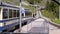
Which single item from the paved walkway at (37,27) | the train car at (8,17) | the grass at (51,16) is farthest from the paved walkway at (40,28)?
the train car at (8,17)

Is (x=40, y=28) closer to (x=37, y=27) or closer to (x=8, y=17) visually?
(x=37, y=27)

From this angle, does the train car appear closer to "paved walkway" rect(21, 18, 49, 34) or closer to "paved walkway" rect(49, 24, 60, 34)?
"paved walkway" rect(21, 18, 49, 34)

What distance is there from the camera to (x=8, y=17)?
4516mm

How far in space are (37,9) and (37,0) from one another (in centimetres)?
23

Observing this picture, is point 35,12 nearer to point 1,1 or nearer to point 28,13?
point 28,13

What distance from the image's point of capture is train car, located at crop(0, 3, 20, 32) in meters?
4.40

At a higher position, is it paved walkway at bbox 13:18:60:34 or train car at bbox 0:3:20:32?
train car at bbox 0:3:20:32

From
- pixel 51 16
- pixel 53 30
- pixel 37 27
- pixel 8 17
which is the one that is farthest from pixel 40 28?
pixel 8 17

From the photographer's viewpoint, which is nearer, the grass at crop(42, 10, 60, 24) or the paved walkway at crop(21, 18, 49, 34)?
the grass at crop(42, 10, 60, 24)

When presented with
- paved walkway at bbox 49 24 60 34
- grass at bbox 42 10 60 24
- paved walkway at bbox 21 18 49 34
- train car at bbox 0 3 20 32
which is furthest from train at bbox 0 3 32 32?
paved walkway at bbox 49 24 60 34

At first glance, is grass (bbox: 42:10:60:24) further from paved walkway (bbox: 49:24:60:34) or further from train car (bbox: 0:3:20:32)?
train car (bbox: 0:3:20:32)

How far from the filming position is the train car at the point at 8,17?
173 inches

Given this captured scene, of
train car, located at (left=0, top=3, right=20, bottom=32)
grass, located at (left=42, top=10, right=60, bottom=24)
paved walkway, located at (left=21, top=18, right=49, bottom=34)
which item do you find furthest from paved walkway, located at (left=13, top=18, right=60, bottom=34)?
train car, located at (left=0, top=3, right=20, bottom=32)

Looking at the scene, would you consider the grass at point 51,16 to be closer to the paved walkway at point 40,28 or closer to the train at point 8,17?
the paved walkway at point 40,28
